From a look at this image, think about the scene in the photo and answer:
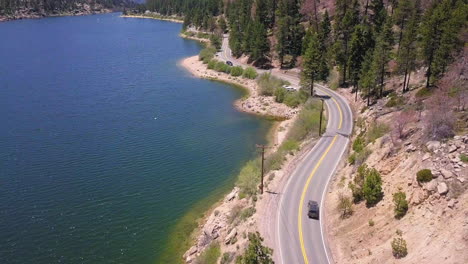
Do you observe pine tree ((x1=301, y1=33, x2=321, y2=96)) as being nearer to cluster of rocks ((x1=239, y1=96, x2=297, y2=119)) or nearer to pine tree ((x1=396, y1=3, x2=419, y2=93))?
cluster of rocks ((x1=239, y1=96, x2=297, y2=119))

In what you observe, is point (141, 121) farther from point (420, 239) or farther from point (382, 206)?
point (420, 239)

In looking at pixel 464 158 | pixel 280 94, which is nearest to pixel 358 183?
pixel 464 158

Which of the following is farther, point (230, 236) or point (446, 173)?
point (230, 236)

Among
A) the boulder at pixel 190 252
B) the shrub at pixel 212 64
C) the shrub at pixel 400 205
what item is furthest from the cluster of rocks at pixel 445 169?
the shrub at pixel 212 64

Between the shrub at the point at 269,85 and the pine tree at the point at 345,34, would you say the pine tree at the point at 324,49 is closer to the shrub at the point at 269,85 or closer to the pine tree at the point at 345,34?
the pine tree at the point at 345,34

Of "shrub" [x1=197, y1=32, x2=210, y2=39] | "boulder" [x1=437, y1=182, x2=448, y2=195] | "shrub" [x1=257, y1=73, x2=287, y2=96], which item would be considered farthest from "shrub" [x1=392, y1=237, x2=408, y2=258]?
"shrub" [x1=197, y1=32, x2=210, y2=39]

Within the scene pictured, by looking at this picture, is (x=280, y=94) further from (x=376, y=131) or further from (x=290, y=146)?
(x=376, y=131)
